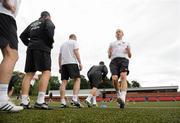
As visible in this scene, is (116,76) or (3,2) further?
(116,76)

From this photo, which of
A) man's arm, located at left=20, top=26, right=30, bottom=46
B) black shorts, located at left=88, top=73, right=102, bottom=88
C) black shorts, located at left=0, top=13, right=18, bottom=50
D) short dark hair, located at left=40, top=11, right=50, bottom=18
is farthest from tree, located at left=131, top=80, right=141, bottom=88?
black shorts, located at left=0, top=13, right=18, bottom=50

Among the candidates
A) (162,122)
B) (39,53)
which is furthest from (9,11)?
(162,122)

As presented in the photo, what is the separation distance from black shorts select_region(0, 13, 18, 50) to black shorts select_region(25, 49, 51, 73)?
1.87m

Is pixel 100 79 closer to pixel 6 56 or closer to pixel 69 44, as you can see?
pixel 69 44

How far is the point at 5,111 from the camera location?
4516 mm

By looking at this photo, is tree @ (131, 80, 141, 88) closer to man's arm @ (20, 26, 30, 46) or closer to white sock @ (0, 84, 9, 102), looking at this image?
man's arm @ (20, 26, 30, 46)

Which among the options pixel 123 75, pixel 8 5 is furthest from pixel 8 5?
pixel 123 75

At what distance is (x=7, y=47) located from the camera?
4.36 m

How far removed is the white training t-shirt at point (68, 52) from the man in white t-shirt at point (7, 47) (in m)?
4.22

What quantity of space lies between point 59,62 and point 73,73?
651 mm

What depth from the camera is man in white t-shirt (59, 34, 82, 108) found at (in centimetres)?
854

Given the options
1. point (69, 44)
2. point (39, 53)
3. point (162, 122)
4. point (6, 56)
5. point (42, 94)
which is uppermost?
point (69, 44)

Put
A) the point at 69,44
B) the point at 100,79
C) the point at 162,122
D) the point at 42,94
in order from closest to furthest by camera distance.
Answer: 1. the point at 162,122
2. the point at 42,94
3. the point at 69,44
4. the point at 100,79

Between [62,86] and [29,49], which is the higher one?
[29,49]
